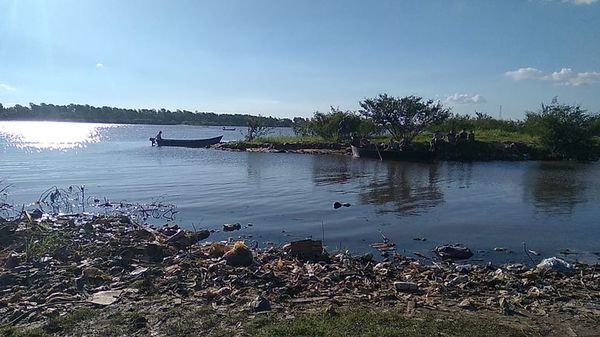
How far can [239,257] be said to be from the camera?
9.05 metres

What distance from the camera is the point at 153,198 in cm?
1975

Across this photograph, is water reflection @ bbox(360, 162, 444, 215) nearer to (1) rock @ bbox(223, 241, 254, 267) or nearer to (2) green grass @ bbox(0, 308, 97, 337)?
(1) rock @ bbox(223, 241, 254, 267)

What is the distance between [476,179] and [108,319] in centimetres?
2562

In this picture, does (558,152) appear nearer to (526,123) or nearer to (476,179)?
(526,123)

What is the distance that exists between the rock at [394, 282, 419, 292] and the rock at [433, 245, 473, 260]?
3.53 m

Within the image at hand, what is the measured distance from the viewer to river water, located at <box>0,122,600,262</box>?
1314cm

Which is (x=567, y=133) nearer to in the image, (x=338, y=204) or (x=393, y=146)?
(x=393, y=146)

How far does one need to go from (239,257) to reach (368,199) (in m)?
11.6

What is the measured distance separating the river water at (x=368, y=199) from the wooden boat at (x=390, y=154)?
3210 millimetres

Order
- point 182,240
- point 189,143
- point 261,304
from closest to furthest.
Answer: point 261,304 → point 182,240 → point 189,143

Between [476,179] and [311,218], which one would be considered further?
[476,179]

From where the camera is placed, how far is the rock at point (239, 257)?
895 cm

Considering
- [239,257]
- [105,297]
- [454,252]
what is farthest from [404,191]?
[105,297]

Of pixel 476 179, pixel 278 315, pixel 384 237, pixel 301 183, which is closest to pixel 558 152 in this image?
pixel 476 179
